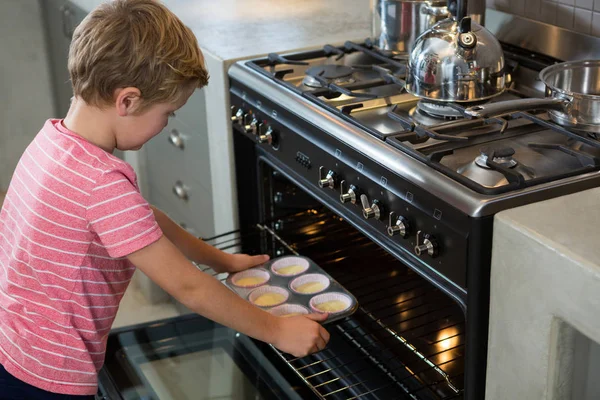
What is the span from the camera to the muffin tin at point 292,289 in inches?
58.9

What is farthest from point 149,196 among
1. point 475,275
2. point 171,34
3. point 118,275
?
point 475,275

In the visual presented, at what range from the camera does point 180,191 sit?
242 cm

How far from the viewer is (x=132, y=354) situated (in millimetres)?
1740

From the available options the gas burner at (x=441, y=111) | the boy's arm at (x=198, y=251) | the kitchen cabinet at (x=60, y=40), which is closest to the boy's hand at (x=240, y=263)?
the boy's arm at (x=198, y=251)

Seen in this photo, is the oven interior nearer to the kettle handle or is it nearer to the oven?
the oven

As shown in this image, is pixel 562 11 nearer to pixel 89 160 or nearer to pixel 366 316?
pixel 366 316

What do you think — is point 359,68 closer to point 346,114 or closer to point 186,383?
point 346,114

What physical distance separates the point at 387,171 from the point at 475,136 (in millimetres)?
171

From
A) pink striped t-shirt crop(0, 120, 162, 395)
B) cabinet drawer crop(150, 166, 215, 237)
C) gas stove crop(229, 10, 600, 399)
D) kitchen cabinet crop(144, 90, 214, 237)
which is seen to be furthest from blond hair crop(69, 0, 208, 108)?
cabinet drawer crop(150, 166, 215, 237)

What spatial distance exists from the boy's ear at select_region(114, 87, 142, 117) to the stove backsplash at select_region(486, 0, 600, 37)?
3.15ft

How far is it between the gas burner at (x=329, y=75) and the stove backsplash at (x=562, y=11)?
430 mm

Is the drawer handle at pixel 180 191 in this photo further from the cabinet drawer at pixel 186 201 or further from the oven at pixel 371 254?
the oven at pixel 371 254

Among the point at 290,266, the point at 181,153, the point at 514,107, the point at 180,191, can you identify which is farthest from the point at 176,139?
the point at 514,107

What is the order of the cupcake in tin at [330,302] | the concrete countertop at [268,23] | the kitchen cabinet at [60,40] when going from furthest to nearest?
the kitchen cabinet at [60,40] < the concrete countertop at [268,23] < the cupcake in tin at [330,302]
